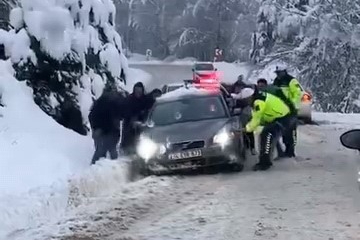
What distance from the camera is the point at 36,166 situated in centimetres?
1405

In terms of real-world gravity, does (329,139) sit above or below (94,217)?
below

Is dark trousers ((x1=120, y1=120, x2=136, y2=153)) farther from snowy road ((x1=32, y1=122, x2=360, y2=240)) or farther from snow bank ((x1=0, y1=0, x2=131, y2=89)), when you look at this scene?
snow bank ((x1=0, y1=0, x2=131, y2=89))

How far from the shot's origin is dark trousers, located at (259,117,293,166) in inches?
571

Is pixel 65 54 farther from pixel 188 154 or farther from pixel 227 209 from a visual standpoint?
pixel 227 209

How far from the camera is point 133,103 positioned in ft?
51.1

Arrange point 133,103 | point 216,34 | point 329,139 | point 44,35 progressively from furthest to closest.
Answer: point 216,34
point 329,139
point 44,35
point 133,103

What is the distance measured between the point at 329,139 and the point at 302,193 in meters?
8.87

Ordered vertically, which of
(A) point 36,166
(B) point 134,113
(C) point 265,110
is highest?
(C) point 265,110

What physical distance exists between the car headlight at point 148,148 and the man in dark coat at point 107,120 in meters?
0.75

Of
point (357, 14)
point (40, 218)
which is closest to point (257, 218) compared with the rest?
point (40, 218)

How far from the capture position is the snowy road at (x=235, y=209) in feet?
30.5

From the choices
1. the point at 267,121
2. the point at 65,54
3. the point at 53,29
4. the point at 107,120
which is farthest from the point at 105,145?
the point at 53,29

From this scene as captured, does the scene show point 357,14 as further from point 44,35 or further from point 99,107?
point 99,107

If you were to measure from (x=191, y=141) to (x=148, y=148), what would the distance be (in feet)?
2.70
